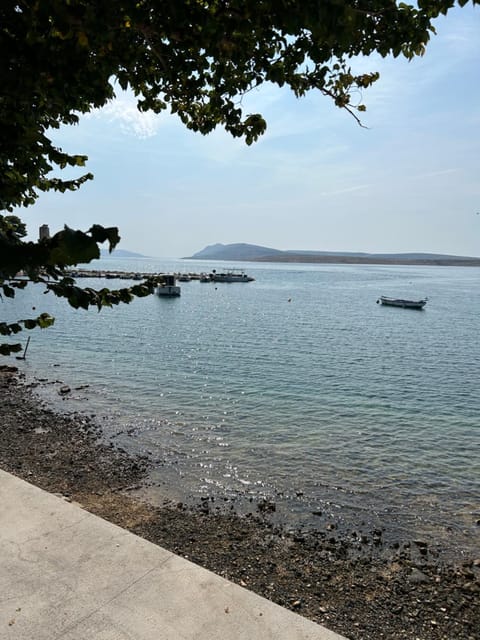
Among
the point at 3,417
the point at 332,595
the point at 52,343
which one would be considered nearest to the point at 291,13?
the point at 332,595

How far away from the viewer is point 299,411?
18.9 meters

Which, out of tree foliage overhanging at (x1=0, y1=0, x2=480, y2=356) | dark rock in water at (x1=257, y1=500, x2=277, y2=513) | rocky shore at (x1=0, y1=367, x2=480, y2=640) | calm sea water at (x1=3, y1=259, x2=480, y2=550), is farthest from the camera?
calm sea water at (x1=3, y1=259, x2=480, y2=550)

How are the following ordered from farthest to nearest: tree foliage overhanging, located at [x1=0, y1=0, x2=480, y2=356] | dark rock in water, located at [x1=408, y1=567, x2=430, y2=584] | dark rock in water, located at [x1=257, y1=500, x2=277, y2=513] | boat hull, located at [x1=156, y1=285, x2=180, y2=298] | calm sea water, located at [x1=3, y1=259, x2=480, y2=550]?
boat hull, located at [x1=156, y1=285, x2=180, y2=298] < calm sea water, located at [x1=3, y1=259, x2=480, y2=550] < dark rock in water, located at [x1=257, y1=500, x2=277, y2=513] < dark rock in water, located at [x1=408, y1=567, x2=430, y2=584] < tree foliage overhanging, located at [x1=0, y1=0, x2=480, y2=356]

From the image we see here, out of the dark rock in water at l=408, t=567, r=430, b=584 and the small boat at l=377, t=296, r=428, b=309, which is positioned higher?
the small boat at l=377, t=296, r=428, b=309

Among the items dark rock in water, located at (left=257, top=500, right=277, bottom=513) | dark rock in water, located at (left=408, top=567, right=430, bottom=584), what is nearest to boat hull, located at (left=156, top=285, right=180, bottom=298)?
dark rock in water, located at (left=257, top=500, right=277, bottom=513)

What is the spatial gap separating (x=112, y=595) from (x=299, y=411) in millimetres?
14887

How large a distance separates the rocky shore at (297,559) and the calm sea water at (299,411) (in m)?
1.01

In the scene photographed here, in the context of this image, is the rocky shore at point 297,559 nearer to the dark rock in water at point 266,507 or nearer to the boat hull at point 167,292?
the dark rock in water at point 266,507

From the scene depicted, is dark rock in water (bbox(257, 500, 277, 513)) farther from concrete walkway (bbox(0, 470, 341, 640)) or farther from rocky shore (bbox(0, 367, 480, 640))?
concrete walkway (bbox(0, 470, 341, 640))

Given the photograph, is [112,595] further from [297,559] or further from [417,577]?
[417,577]

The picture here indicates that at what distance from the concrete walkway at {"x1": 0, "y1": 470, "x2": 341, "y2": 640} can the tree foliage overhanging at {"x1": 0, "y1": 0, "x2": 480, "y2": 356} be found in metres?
3.48

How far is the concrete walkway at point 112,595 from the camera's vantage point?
4176 millimetres

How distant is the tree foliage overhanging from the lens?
2242 millimetres

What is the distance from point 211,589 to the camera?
15.7 feet
